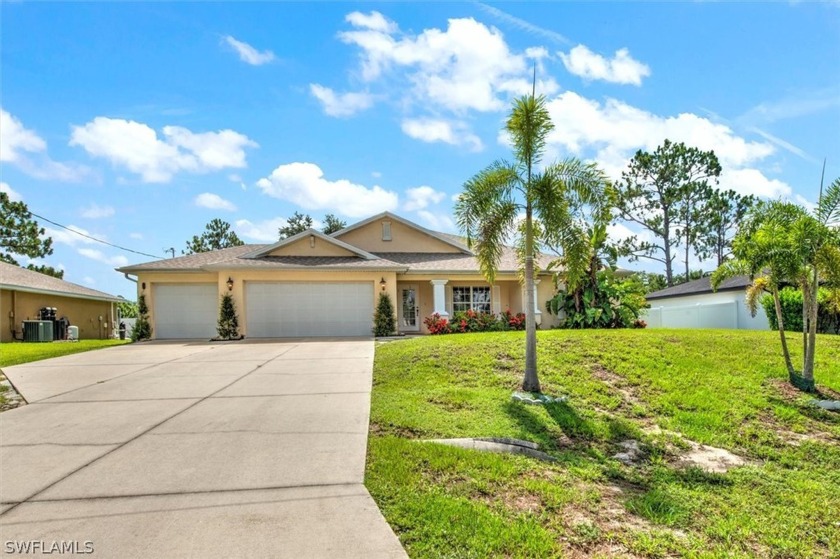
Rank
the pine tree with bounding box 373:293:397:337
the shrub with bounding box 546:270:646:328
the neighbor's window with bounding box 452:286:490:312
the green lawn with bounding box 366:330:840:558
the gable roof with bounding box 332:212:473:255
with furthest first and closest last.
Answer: the gable roof with bounding box 332:212:473:255, the neighbor's window with bounding box 452:286:490:312, the pine tree with bounding box 373:293:397:337, the shrub with bounding box 546:270:646:328, the green lawn with bounding box 366:330:840:558

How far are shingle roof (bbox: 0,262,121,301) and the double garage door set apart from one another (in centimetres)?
653

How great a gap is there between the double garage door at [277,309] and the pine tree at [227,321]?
0.60 meters

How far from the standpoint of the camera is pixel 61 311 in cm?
2256

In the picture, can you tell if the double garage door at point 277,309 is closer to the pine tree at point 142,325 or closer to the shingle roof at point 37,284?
the pine tree at point 142,325

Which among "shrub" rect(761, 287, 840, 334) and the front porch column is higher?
the front porch column

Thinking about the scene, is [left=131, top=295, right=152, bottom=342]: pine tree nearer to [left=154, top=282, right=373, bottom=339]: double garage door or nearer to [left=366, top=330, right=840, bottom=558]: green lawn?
[left=154, top=282, right=373, bottom=339]: double garage door

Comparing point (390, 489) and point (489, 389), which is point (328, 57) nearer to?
point (489, 389)

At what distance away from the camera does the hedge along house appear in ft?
56.2

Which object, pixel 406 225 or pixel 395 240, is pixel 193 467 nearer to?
pixel 395 240

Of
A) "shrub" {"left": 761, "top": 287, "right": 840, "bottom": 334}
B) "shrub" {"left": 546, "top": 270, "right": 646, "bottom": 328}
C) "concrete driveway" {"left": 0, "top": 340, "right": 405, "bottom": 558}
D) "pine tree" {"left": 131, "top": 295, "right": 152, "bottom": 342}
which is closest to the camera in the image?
"concrete driveway" {"left": 0, "top": 340, "right": 405, "bottom": 558}

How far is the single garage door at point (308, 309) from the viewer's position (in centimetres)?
1717

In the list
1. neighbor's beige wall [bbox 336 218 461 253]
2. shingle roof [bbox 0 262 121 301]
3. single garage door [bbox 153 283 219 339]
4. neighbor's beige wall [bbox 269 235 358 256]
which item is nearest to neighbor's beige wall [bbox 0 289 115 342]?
shingle roof [bbox 0 262 121 301]

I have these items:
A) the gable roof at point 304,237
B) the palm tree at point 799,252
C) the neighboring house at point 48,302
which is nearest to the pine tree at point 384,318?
the gable roof at point 304,237

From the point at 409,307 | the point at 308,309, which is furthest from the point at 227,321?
the point at 409,307
